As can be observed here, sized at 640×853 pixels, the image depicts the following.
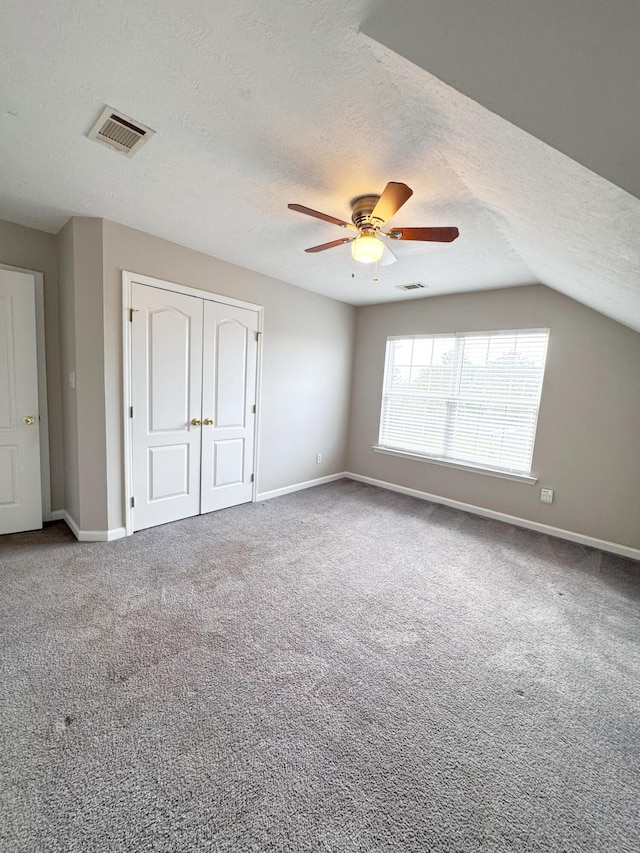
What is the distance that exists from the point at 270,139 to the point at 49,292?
2589 millimetres

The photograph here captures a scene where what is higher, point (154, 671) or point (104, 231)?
point (104, 231)

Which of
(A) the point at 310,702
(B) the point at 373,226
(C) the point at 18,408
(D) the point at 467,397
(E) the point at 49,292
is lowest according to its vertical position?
(A) the point at 310,702

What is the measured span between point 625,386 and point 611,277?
158 cm

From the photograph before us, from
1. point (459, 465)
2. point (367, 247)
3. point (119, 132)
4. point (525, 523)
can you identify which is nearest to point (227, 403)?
point (367, 247)

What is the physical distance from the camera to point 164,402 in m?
3.10

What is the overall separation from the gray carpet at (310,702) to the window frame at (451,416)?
46.1 inches

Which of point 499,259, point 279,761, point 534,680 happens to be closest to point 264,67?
point 499,259

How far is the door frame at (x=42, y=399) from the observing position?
2953 millimetres

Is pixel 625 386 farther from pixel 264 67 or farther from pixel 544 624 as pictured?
pixel 264 67

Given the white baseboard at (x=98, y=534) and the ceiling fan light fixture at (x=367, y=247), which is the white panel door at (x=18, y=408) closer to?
the white baseboard at (x=98, y=534)

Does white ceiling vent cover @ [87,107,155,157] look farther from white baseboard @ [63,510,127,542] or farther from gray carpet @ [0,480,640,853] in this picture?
white baseboard @ [63,510,127,542]

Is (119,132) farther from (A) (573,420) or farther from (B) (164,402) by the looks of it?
(A) (573,420)

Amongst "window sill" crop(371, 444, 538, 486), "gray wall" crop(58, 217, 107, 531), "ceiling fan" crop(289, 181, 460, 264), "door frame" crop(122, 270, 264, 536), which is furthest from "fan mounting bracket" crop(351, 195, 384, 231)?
"window sill" crop(371, 444, 538, 486)

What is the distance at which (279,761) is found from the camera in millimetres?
1280
